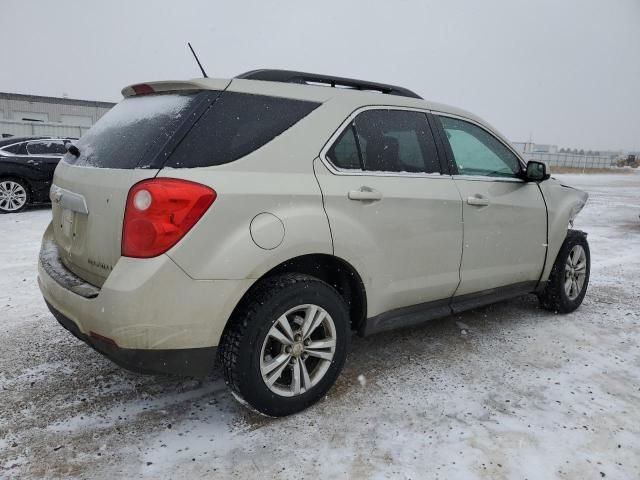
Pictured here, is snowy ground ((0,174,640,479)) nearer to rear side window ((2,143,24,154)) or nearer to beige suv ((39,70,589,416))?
beige suv ((39,70,589,416))

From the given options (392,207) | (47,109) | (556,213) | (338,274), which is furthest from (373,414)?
(47,109)

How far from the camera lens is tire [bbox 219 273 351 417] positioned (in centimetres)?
235

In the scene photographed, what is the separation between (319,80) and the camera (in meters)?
2.97

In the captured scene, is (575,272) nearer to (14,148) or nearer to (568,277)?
(568,277)

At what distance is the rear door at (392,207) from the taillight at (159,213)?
2.32ft

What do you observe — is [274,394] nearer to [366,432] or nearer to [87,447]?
[366,432]

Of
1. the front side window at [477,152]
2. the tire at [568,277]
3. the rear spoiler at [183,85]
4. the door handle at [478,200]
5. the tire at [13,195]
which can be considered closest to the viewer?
the rear spoiler at [183,85]

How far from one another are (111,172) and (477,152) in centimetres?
250

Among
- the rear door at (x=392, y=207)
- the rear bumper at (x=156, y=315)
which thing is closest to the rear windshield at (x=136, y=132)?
the rear bumper at (x=156, y=315)

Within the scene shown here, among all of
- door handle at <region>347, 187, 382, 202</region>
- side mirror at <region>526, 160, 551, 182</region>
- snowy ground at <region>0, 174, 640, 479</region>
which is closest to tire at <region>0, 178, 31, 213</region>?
snowy ground at <region>0, 174, 640, 479</region>

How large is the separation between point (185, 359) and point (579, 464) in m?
1.87

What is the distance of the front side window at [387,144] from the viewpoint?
2764mm

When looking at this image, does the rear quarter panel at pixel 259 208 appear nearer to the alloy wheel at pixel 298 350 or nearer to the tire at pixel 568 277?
the alloy wheel at pixel 298 350

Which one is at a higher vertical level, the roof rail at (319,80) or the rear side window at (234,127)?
the roof rail at (319,80)
